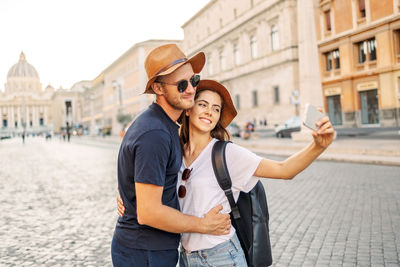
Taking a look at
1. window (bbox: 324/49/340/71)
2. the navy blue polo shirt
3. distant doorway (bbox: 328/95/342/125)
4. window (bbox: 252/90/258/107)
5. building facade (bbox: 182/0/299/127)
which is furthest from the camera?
window (bbox: 252/90/258/107)

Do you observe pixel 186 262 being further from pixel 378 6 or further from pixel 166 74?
pixel 378 6

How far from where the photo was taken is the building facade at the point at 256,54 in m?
32.4

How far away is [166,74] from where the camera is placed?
193 cm

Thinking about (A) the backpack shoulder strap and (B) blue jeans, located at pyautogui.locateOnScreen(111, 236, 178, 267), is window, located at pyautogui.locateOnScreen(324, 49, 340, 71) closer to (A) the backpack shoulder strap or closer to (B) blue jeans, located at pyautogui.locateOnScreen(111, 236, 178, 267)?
(A) the backpack shoulder strap

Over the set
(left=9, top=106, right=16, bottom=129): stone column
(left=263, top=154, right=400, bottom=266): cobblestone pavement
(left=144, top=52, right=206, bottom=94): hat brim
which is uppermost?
(left=9, top=106, right=16, bottom=129): stone column

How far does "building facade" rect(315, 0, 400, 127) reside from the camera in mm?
26844

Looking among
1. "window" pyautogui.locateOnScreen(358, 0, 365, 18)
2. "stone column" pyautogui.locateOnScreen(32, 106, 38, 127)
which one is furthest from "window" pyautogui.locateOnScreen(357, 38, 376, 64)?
"stone column" pyautogui.locateOnScreen(32, 106, 38, 127)

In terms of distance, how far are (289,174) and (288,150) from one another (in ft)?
48.3

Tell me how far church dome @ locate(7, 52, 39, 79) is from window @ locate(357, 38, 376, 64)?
170 metres

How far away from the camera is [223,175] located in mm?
1931

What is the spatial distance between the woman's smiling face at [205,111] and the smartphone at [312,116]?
50 centimetres

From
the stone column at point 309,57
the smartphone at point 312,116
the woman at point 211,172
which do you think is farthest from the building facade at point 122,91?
the smartphone at point 312,116

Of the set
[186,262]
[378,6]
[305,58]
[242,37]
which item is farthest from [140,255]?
[242,37]

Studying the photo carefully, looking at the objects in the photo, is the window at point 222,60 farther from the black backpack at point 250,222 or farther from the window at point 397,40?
the black backpack at point 250,222
